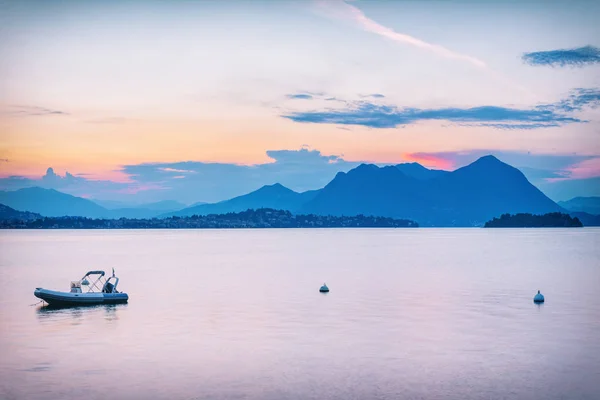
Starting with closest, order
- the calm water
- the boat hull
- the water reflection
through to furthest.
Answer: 1. the calm water
2. the water reflection
3. the boat hull

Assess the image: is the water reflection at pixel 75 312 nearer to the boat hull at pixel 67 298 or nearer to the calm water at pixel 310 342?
the calm water at pixel 310 342

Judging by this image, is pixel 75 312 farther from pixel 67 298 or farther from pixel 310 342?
pixel 310 342

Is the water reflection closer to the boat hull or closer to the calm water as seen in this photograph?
the calm water

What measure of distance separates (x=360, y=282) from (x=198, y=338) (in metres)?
44.7

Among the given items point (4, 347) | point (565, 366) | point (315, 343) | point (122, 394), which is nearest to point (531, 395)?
point (565, 366)

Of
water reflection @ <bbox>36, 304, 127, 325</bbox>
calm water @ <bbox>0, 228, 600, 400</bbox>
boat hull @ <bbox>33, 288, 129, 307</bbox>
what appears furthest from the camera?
boat hull @ <bbox>33, 288, 129, 307</bbox>

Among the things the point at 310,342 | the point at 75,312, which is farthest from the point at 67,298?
the point at 310,342

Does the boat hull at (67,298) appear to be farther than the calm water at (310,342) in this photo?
Yes

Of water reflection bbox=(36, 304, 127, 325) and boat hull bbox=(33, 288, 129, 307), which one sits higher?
boat hull bbox=(33, 288, 129, 307)

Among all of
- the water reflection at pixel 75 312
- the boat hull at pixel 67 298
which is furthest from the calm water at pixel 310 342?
the boat hull at pixel 67 298

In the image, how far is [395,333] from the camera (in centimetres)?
4809

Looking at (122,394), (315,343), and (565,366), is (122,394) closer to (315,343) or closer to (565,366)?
(315,343)

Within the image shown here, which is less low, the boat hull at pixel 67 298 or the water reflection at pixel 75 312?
the boat hull at pixel 67 298

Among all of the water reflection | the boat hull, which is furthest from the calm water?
the boat hull
